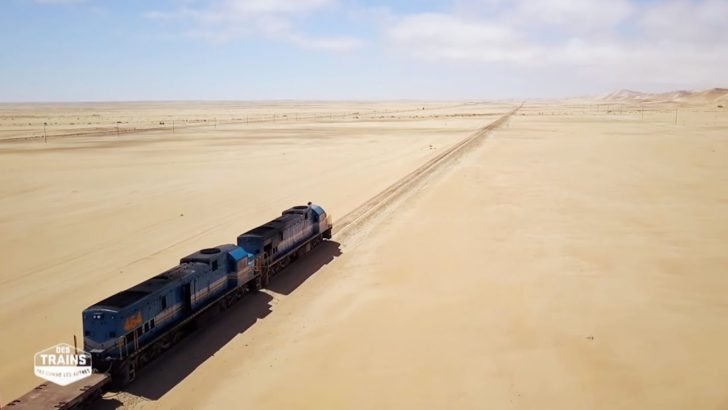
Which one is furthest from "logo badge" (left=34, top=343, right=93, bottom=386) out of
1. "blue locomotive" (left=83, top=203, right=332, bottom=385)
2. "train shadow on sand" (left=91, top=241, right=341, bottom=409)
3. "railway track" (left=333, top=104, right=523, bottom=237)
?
"railway track" (left=333, top=104, right=523, bottom=237)

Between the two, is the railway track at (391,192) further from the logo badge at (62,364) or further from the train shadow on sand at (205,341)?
the logo badge at (62,364)

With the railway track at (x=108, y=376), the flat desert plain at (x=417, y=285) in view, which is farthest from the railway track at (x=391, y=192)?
the flat desert plain at (x=417, y=285)

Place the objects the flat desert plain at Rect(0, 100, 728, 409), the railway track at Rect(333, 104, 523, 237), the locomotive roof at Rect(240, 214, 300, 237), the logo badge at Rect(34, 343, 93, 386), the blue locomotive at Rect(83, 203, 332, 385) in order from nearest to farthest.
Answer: the logo badge at Rect(34, 343, 93, 386) < the blue locomotive at Rect(83, 203, 332, 385) < the flat desert plain at Rect(0, 100, 728, 409) < the locomotive roof at Rect(240, 214, 300, 237) < the railway track at Rect(333, 104, 523, 237)

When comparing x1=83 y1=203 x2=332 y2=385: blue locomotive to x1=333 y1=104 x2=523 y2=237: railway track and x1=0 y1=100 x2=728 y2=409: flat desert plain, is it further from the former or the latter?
x1=333 y1=104 x2=523 y2=237: railway track

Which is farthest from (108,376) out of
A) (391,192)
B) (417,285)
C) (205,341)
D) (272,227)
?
(391,192)

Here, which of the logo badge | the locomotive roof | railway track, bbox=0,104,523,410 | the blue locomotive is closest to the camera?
railway track, bbox=0,104,523,410

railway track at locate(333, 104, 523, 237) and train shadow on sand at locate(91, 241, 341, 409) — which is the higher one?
railway track at locate(333, 104, 523, 237)

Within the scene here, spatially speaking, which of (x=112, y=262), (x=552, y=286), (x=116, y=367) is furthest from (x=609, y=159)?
(x=116, y=367)
